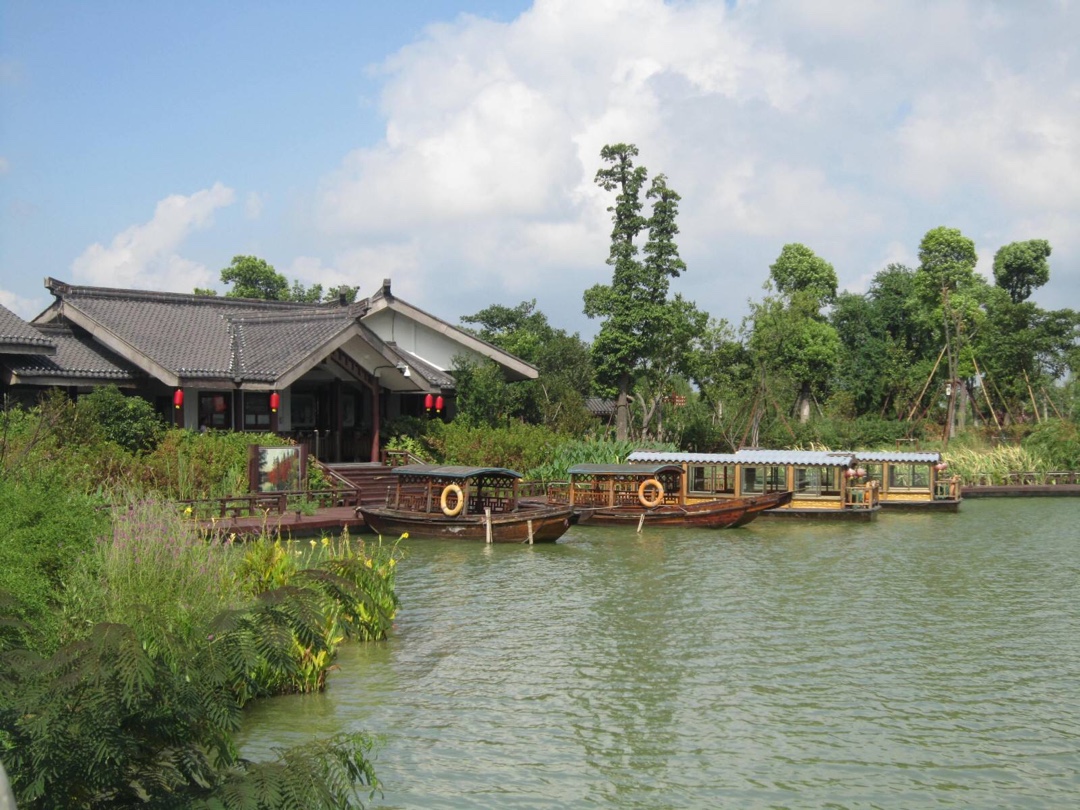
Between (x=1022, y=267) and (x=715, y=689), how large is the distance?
55665mm

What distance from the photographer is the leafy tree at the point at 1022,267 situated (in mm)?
60031

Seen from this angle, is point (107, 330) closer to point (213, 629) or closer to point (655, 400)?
point (655, 400)

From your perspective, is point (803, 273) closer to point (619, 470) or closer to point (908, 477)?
point (908, 477)

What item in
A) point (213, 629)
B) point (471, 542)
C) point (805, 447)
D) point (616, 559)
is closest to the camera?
point (213, 629)

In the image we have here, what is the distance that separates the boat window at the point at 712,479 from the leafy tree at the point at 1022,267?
37.1m

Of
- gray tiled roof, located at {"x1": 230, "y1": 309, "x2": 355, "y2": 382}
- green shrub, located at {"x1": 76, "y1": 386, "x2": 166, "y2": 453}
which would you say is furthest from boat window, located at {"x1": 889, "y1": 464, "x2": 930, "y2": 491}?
green shrub, located at {"x1": 76, "y1": 386, "x2": 166, "y2": 453}

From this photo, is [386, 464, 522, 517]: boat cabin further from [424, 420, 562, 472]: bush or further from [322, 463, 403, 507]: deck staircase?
[424, 420, 562, 472]: bush

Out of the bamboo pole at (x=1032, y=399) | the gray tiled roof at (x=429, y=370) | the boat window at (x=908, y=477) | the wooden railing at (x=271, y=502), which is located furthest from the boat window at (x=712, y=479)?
the bamboo pole at (x=1032, y=399)

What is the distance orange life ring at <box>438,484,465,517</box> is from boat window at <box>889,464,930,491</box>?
50.6 feet

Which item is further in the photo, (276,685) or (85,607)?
(276,685)

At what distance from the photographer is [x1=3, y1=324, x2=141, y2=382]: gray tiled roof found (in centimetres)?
2581

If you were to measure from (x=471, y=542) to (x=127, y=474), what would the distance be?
7181mm

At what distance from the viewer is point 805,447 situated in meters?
44.5

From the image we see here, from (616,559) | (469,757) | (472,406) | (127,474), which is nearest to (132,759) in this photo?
(469,757)
